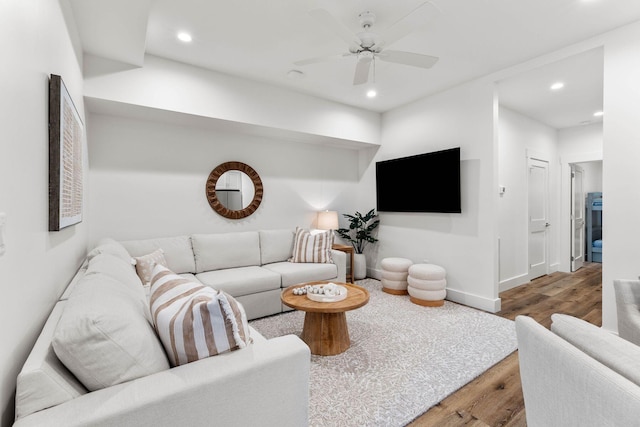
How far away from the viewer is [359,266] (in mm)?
4824

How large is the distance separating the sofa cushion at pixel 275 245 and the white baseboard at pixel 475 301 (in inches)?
85.9

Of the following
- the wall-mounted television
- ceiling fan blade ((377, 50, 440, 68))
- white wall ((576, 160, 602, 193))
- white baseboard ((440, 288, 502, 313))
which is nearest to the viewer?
ceiling fan blade ((377, 50, 440, 68))

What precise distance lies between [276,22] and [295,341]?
2419 mm

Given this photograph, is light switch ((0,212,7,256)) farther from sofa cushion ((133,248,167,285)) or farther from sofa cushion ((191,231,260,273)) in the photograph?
sofa cushion ((191,231,260,273))

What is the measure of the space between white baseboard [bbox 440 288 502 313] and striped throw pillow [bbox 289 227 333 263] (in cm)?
162

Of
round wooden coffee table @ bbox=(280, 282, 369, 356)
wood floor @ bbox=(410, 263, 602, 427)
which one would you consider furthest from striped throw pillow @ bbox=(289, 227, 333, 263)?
wood floor @ bbox=(410, 263, 602, 427)

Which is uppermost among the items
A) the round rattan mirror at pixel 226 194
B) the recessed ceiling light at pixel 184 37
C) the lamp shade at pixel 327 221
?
the recessed ceiling light at pixel 184 37

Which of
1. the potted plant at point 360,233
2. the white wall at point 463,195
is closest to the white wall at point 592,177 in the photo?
the white wall at point 463,195

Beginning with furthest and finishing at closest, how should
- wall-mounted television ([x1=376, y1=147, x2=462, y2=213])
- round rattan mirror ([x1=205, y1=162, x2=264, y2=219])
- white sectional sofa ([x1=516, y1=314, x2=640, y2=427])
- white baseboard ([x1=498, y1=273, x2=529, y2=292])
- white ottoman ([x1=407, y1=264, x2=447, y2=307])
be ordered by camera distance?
1. white baseboard ([x1=498, y1=273, x2=529, y2=292])
2. round rattan mirror ([x1=205, y1=162, x2=264, y2=219])
3. wall-mounted television ([x1=376, y1=147, x2=462, y2=213])
4. white ottoman ([x1=407, y1=264, x2=447, y2=307])
5. white sectional sofa ([x1=516, y1=314, x2=640, y2=427])

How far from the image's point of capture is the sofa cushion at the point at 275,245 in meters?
3.94

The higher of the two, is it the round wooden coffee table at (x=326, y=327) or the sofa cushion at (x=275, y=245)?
the sofa cushion at (x=275, y=245)

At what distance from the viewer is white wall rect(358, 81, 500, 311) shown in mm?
3471

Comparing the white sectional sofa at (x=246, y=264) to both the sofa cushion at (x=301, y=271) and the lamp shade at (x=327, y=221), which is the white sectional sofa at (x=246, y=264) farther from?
the lamp shade at (x=327, y=221)

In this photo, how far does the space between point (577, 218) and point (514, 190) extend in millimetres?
2228
